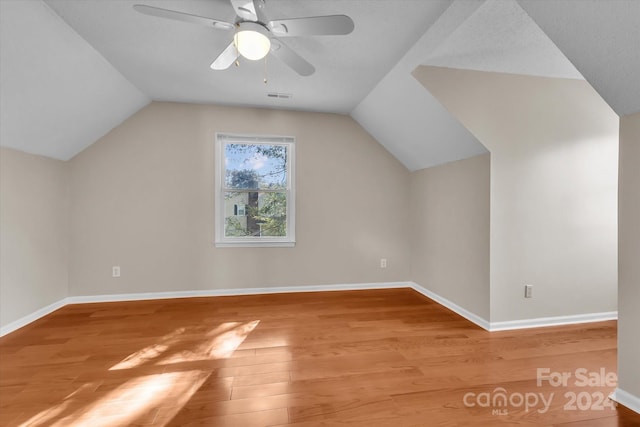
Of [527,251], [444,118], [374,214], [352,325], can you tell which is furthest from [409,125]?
[352,325]

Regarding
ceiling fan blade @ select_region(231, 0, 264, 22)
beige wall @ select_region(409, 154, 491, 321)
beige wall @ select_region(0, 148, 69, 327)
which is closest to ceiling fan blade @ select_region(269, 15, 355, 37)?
ceiling fan blade @ select_region(231, 0, 264, 22)

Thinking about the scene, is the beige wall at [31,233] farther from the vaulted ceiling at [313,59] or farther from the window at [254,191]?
the window at [254,191]

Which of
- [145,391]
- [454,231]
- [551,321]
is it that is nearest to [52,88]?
[145,391]

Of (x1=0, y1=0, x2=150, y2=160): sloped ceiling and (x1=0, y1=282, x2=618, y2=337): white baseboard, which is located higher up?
(x1=0, y1=0, x2=150, y2=160): sloped ceiling

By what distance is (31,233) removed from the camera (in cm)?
286

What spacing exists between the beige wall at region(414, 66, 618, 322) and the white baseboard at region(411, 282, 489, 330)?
0.13 metres

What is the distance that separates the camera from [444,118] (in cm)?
279

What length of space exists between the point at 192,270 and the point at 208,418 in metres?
2.38

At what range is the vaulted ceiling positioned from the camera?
1566mm

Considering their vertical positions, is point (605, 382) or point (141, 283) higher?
point (141, 283)

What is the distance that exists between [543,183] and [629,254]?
1.28 m

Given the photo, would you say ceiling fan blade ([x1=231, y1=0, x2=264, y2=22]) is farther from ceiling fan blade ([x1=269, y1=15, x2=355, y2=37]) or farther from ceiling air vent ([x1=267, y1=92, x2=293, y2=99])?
ceiling air vent ([x1=267, y1=92, x2=293, y2=99])

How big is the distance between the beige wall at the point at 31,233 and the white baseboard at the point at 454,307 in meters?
4.28

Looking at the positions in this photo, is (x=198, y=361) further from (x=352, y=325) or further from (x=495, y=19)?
(x=495, y=19)
